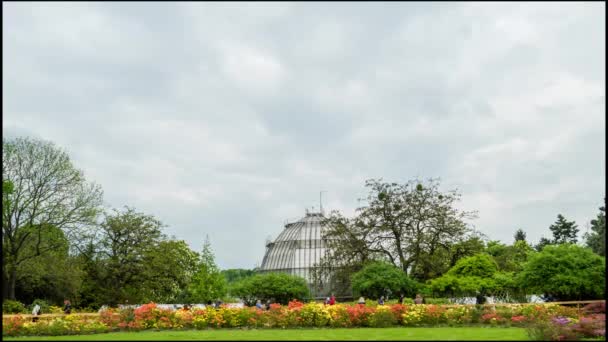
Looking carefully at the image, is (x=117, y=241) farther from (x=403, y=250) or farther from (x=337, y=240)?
(x=403, y=250)

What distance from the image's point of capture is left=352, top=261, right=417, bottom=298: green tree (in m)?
38.8

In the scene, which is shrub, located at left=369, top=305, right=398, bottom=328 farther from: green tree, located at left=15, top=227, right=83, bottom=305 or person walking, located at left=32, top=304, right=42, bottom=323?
green tree, located at left=15, top=227, right=83, bottom=305

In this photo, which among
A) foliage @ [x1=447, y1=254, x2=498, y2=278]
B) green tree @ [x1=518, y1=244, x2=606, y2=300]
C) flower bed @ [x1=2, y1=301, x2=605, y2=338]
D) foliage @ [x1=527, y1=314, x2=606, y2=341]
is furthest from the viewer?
foliage @ [x1=447, y1=254, x2=498, y2=278]

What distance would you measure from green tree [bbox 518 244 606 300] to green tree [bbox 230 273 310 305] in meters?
21.2

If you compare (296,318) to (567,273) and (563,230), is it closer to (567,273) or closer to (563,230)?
(567,273)

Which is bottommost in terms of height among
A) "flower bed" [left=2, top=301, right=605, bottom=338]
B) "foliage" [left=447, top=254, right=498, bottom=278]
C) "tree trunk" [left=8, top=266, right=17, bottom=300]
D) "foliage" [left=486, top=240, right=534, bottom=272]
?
"flower bed" [left=2, top=301, right=605, bottom=338]

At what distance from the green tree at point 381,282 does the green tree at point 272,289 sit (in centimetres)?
993

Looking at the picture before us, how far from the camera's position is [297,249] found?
265 feet

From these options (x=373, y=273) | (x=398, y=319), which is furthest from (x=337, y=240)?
(x=398, y=319)

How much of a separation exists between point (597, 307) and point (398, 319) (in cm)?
793

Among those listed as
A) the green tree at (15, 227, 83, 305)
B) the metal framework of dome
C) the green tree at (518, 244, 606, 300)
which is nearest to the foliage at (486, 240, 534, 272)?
the green tree at (518, 244, 606, 300)

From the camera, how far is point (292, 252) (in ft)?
265

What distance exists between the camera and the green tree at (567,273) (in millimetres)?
30156

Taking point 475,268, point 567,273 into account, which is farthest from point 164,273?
point 567,273
